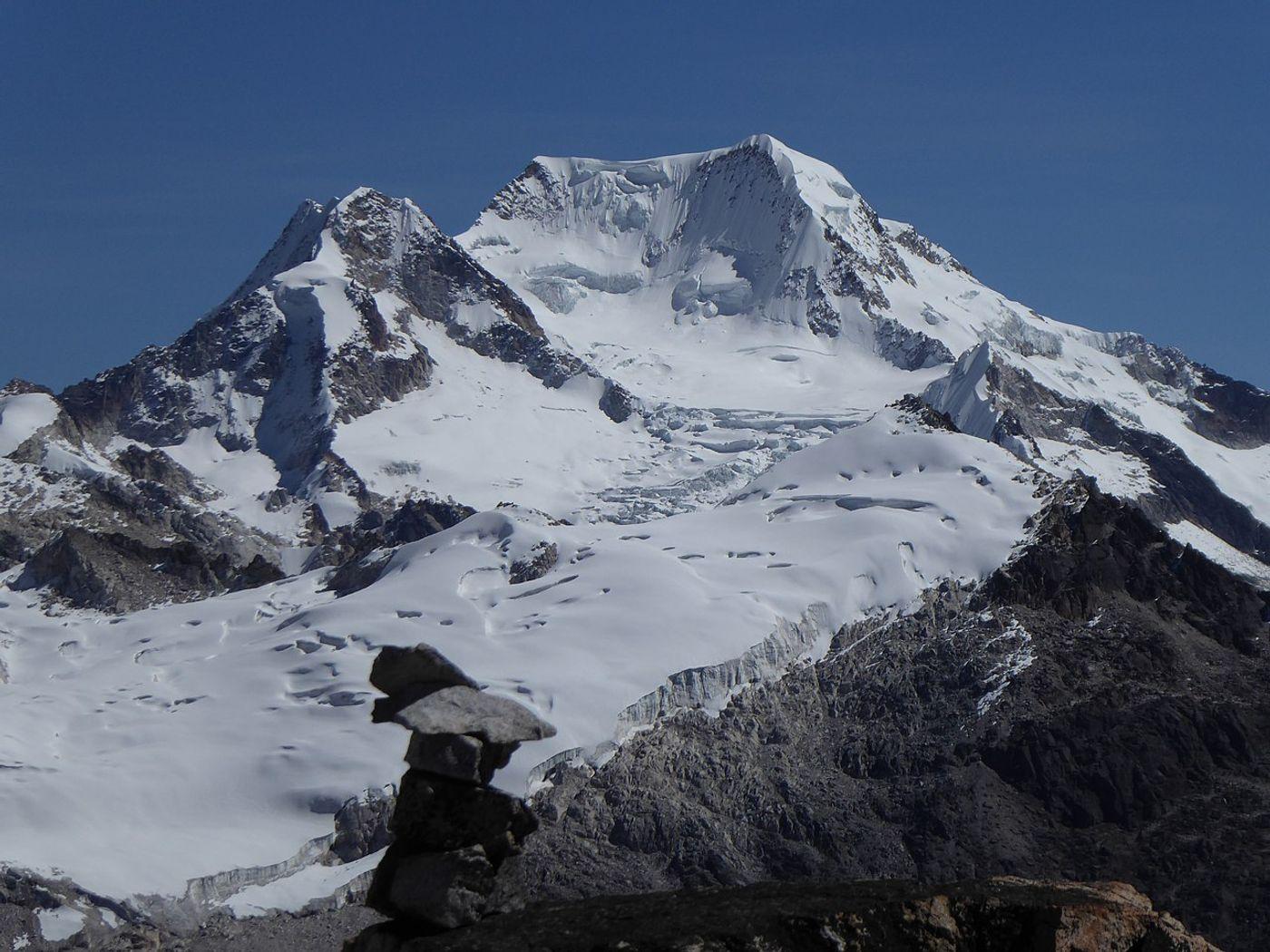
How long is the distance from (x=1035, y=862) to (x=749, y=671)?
86.9 feet

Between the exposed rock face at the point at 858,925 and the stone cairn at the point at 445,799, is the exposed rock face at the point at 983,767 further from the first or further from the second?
the exposed rock face at the point at 858,925

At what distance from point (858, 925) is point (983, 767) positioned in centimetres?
13533

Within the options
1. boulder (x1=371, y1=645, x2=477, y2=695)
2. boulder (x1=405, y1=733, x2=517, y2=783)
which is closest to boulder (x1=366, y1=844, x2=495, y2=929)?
boulder (x1=405, y1=733, x2=517, y2=783)

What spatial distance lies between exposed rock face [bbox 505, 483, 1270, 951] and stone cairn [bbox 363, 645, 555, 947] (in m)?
103

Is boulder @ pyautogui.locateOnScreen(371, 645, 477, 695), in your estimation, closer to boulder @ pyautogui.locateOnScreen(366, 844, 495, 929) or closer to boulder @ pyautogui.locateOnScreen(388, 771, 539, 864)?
boulder @ pyautogui.locateOnScreen(388, 771, 539, 864)

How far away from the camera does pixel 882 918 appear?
2472 cm

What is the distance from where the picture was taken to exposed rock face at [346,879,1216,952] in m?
24.3

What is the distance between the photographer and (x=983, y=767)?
157 meters

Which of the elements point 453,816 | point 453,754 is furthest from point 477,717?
point 453,816

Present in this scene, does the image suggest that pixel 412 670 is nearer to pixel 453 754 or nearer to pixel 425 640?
pixel 453 754

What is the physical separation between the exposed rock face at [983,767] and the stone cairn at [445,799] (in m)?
103

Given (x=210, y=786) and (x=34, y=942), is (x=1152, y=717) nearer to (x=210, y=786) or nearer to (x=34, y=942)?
(x=210, y=786)

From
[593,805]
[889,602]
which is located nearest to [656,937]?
[593,805]

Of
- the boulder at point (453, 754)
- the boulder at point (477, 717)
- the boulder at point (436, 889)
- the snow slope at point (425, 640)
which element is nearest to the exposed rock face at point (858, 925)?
the boulder at point (436, 889)
